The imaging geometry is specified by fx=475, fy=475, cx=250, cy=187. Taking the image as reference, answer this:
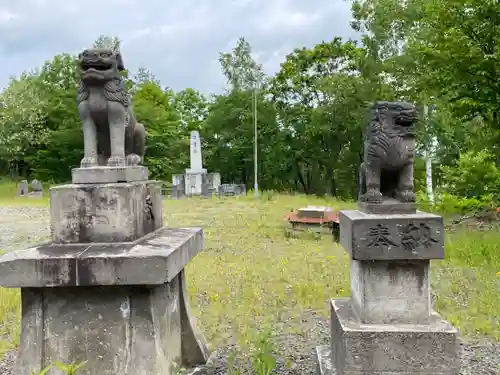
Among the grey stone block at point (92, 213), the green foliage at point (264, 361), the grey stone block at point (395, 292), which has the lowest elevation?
the green foliage at point (264, 361)

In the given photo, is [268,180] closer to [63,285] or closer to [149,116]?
[149,116]

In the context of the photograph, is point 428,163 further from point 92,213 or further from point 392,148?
point 92,213

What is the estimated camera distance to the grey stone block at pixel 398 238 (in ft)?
11.1

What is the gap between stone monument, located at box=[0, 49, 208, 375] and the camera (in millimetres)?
3107

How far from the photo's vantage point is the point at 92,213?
11.3ft

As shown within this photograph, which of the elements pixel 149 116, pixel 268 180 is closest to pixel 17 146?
pixel 149 116

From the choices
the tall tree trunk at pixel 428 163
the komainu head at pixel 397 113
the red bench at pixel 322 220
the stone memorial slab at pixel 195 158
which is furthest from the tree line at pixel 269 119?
the komainu head at pixel 397 113

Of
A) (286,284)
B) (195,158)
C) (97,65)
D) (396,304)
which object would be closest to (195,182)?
(195,158)

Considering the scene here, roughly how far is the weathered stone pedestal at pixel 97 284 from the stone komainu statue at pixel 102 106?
30 centimetres

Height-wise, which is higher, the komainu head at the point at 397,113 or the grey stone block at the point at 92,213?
the komainu head at the point at 397,113

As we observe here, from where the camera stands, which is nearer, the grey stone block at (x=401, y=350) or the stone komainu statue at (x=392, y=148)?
the grey stone block at (x=401, y=350)

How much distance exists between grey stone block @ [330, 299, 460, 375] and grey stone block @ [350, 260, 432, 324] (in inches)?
3.4

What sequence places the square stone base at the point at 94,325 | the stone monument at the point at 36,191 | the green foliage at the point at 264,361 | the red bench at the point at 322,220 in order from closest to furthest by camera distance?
the square stone base at the point at 94,325 < the green foliage at the point at 264,361 < the red bench at the point at 322,220 < the stone monument at the point at 36,191

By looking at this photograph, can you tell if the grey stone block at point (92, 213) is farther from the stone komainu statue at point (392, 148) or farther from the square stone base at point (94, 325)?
the stone komainu statue at point (392, 148)
